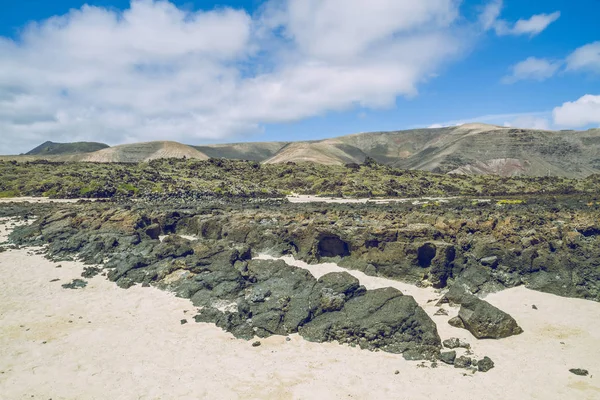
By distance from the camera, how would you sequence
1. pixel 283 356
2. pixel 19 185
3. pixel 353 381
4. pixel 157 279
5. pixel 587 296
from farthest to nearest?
pixel 19 185, pixel 157 279, pixel 587 296, pixel 283 356, pixel 353 381

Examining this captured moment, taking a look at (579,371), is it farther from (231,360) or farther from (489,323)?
(231,360)

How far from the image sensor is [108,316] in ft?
54.1

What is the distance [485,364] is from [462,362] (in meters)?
0.71

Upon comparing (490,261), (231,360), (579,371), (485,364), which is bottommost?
(579,371)

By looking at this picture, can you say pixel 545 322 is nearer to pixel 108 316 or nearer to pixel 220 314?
pixel 220 314

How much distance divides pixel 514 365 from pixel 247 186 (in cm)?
6718

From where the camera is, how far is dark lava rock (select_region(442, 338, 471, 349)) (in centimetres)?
1360

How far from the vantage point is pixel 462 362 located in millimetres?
12477

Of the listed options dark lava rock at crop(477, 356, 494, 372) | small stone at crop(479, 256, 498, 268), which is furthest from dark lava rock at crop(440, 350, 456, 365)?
small stone at crop(479, 256, 498, 268)

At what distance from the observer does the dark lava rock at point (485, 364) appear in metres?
12.2

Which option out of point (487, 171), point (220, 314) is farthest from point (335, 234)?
point (487, 171)

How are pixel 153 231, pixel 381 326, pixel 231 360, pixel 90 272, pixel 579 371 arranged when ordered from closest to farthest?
pixel 579 371 → pixel 231 360 → pixel 381 326 → pixel 90 272 → pixel 153 231

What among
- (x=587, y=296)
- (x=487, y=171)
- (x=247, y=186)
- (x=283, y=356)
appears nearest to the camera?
(x=283, y=356)

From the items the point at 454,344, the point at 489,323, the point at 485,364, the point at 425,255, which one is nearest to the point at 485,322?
the point at 489,323
